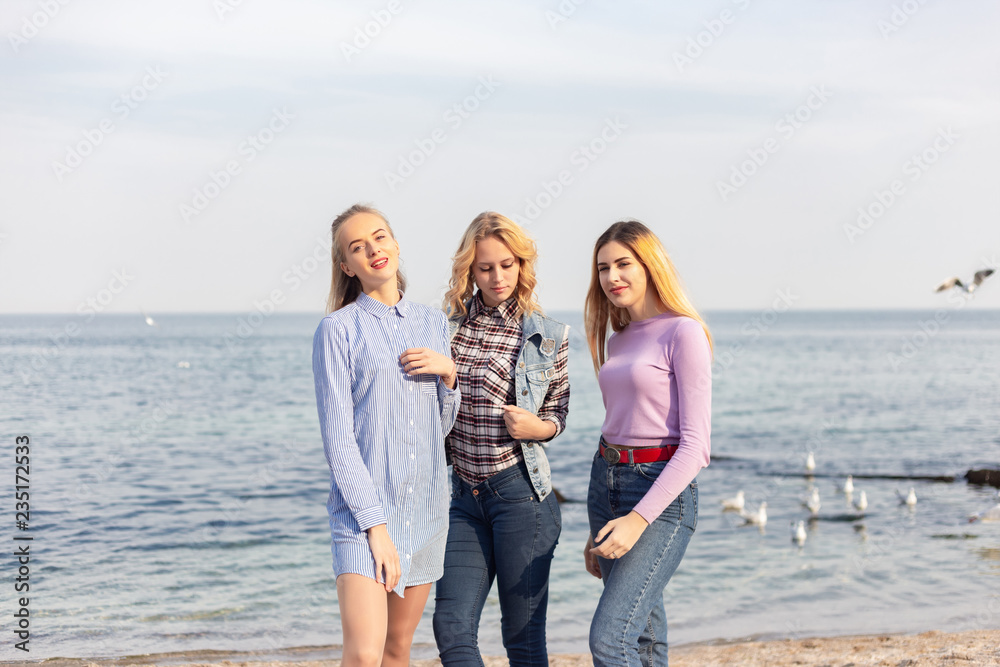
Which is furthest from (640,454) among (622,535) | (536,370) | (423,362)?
(423,362)

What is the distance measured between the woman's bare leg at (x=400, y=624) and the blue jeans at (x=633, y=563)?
2.30 feet

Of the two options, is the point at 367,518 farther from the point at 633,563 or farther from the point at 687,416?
the point at 687,416

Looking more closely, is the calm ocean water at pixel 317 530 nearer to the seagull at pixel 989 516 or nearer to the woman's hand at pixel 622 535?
the seagull at pixel 989 516

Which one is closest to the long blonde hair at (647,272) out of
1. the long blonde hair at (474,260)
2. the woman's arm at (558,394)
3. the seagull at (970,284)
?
the woman's arm at (558,394)

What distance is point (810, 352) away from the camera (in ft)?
214

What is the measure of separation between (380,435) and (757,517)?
34.7 feet

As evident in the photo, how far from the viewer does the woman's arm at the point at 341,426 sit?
283 cm

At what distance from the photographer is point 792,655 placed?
6504 millimetres

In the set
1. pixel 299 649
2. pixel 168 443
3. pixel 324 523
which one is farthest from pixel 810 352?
pixel 299 649

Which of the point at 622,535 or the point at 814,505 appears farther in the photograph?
the point at 814,505

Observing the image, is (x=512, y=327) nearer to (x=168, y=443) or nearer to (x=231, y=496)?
(x=231, y=496)

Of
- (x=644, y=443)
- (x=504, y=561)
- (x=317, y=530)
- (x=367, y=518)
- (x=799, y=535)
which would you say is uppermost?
(x=644, y=443)

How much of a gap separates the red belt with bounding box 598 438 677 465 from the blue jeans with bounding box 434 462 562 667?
1.26 feet

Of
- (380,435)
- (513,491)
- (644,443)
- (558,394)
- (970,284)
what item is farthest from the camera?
(970,284)
